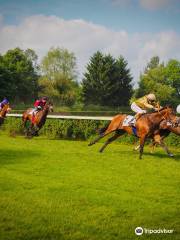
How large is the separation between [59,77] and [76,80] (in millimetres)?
4393

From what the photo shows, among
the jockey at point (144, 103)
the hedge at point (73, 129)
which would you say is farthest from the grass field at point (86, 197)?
the hedge at point (73, 129)

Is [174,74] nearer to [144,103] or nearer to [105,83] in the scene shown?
[105,83]

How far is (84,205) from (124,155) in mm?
6418

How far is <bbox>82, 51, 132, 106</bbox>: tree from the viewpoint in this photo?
58.2m

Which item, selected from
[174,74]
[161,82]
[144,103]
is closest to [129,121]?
[144,103]

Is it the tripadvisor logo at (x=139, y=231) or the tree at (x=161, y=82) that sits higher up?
the tree at (x=161, y=82)

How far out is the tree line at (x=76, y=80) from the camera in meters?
58.3

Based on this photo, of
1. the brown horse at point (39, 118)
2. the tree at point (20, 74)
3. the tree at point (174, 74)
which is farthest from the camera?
the tree at point (174, 74)

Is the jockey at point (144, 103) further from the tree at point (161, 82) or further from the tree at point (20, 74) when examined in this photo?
the tree at point (161, 82)

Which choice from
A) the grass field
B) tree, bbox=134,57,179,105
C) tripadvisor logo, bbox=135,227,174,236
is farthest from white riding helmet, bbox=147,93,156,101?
tree, bbox=134,57,179,105

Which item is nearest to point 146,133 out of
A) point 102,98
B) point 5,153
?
point 5,153

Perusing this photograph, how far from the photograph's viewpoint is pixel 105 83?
58.2m

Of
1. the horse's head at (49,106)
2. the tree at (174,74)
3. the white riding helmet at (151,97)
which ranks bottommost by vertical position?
the horse's head at (49,106)

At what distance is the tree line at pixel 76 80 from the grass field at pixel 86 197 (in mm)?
47452
